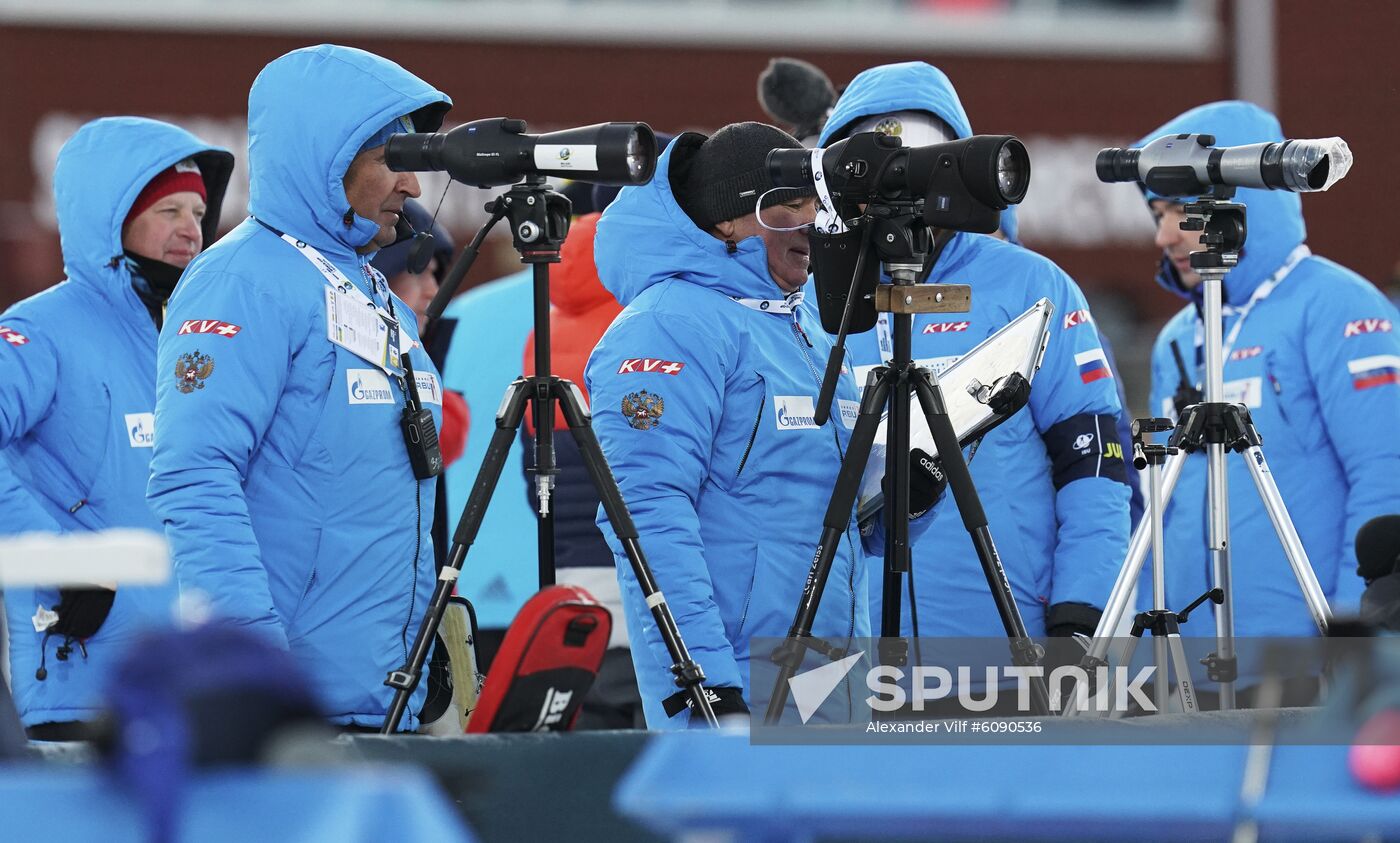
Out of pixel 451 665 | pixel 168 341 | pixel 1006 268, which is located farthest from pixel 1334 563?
pixel 168 341

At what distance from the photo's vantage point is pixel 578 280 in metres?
5.14

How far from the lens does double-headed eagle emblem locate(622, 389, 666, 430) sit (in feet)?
11.4

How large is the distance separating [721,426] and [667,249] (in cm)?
39

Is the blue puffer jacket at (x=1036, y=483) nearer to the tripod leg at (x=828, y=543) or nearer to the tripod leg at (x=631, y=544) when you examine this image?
the tripod leg at (x=828, y=543)

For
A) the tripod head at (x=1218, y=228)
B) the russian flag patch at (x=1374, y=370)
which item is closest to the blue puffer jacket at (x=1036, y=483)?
the tripod head at (x=1218, y=228)

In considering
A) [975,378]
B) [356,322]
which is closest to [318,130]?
[356,322]

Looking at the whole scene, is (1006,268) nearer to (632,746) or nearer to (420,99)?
(420,99)

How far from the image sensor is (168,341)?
333 centimetres

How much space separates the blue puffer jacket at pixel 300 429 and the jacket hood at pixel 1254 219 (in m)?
2.27

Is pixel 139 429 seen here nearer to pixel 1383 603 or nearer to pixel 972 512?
pixel 972 512

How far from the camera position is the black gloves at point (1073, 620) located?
395 centimetres

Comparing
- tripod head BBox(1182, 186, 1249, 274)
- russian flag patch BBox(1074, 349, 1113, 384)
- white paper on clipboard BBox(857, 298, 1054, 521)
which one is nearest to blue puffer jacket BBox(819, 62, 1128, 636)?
russian flag patch BBox(1074, 349, 1113, 384)

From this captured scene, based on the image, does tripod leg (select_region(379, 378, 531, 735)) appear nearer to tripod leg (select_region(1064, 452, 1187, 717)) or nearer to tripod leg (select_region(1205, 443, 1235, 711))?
tripod leg (select_region(1064, 452, 1187, 717))

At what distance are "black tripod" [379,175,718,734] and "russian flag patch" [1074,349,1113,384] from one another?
4.09 feet
